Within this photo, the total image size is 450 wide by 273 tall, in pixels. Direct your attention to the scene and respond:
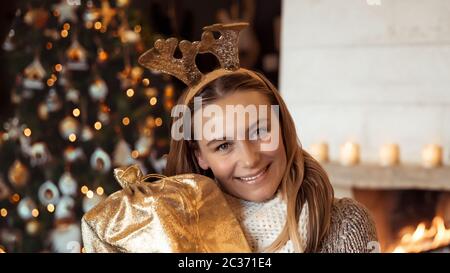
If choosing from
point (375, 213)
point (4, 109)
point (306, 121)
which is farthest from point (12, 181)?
point (375, 213)

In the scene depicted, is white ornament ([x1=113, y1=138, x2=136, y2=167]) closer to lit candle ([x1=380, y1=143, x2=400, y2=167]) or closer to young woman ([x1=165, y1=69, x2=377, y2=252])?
lit candle ([x1=380, y1=143, x2=400, y2=167])

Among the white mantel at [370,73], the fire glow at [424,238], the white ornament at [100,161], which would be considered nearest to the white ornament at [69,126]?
the white ornament at [100,161]

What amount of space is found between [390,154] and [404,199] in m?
0.30

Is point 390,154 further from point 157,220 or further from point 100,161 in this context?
point 157,220

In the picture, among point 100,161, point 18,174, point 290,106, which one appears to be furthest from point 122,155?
point 290,106

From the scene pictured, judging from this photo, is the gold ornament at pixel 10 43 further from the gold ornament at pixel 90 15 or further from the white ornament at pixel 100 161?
the white ornament at pixel 100 161

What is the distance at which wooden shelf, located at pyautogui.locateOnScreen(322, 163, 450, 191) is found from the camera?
115 inches

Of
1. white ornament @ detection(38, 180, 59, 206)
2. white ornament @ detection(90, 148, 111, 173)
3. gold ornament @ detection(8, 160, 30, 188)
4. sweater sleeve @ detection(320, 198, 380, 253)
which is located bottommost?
white ornament @ detection(38, 180, 59, 206)

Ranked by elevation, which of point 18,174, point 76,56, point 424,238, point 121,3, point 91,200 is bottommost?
point 424,238

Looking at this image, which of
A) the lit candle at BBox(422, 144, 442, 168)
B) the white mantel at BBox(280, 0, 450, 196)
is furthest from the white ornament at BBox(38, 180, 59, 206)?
the lit candle at BBox(422, 144, 442, 168)

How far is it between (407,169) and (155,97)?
119 centimetres

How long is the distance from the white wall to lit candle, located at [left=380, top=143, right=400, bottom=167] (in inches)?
2.2

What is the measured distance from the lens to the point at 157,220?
107 centimetres

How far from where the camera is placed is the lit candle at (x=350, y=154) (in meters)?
3.02
